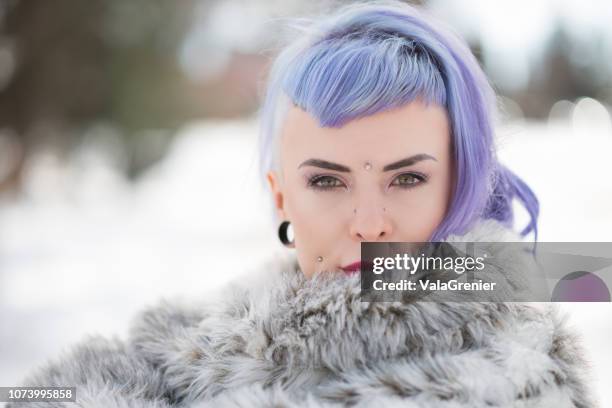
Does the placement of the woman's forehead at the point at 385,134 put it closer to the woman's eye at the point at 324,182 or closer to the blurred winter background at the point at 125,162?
the woman's eye at the point at 324,182

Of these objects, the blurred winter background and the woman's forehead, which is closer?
the woman's forehead

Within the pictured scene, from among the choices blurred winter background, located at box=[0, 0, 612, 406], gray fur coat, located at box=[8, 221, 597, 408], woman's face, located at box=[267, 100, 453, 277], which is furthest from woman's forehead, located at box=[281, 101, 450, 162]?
blurred winter background, located at box=[0, 0, 612, 406]

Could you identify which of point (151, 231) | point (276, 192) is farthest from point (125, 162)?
point (276, 192)

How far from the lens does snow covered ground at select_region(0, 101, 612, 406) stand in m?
2.32

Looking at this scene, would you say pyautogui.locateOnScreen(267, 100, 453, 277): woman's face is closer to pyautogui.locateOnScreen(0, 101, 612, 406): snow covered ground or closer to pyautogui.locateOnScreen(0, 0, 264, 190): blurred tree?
pyautogui.locateOnScreen(0, 101, 612, 406): snow covered ground

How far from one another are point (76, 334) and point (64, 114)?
6.62ft

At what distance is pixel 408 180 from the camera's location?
87 centimetres

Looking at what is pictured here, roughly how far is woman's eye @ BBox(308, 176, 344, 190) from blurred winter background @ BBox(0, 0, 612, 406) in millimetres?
1423

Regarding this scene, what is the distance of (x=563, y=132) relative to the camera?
19.7 ft

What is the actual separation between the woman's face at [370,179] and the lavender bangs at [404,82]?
0.02 metres

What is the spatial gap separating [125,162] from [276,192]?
12.5 ft

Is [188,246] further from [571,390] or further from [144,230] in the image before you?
[571,390]

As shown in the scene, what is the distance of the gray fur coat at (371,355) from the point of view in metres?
0.72

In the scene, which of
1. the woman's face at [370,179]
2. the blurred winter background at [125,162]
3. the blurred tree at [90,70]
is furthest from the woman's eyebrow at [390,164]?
the blurred tree at [90,70]
